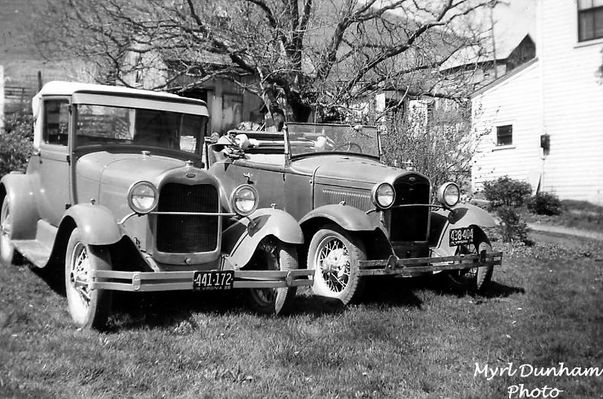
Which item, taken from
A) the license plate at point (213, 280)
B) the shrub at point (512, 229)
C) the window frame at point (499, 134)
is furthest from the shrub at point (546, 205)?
the license plate at point (213, 280)

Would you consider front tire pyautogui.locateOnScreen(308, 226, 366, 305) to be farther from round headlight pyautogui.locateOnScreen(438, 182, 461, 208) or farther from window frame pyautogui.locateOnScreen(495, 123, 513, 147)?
window frame pyautogui.locateOnScreen(495, 123, 513, 147)

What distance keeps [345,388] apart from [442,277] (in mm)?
3740

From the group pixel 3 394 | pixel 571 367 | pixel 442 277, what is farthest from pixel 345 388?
pixel 442 277

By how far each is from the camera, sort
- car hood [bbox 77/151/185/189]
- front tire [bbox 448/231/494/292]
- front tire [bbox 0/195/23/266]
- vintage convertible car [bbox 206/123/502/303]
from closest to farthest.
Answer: car hood [bbox 77/151/185/189] < vintage convertible car [bbox 206/123/502/303] < front tire [bbox 448/231/494/292] < front tire [bbox 0/195/23/266]

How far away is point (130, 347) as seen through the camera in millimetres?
4684

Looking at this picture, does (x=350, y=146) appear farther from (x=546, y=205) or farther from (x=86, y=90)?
(x=546, y=205)

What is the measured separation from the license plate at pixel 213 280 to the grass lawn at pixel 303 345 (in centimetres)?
38

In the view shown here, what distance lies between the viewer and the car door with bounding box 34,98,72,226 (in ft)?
21.4

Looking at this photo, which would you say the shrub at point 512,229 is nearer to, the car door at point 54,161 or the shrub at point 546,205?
the shrub at point 546,205

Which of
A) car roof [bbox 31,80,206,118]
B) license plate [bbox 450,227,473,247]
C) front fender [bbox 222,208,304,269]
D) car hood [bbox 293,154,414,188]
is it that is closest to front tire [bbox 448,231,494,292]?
license plate [bbox 450,227,473,247]

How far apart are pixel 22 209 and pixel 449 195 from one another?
15.8 ft

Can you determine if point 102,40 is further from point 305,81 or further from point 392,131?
point 392,131

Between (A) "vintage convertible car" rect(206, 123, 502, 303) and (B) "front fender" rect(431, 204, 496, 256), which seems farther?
(B) "front fender" rect(431, 204, 496, 256)

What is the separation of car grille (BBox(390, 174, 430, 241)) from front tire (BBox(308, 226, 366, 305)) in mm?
637
